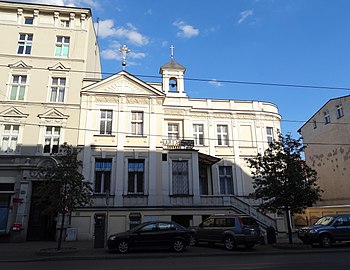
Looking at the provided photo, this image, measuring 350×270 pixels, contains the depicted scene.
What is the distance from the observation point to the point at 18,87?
2361 cm

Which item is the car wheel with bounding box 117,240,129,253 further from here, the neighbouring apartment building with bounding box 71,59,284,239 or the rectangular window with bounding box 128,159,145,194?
the rectangular window with bounding box 128,159,145,194

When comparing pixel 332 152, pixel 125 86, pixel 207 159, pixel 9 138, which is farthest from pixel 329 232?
pixel 9 138

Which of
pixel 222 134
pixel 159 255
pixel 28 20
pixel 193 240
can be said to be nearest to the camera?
pixel 159 255

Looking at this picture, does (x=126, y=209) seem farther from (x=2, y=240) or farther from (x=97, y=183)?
(x=2, y=240)

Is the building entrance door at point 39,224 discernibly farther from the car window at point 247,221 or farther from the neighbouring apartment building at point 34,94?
the car window at point 247,221

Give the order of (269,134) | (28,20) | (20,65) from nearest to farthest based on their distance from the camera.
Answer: (20,65) → (28,20) → (269,134)

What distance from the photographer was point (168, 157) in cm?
2319

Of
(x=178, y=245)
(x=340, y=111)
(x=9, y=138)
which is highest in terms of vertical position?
(x=340, y=111)

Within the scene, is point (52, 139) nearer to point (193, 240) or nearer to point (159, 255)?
point (193, 240)

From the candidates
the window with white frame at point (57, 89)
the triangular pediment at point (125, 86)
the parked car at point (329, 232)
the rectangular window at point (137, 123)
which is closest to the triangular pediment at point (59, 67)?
the window with white frame at point (57, 89)

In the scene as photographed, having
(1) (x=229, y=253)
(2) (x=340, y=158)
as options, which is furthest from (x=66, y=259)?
(2) (x=340, y=158)

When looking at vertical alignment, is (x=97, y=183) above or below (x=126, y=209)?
above

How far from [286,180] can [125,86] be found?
45.9ft

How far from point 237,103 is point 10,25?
67.2 ft
